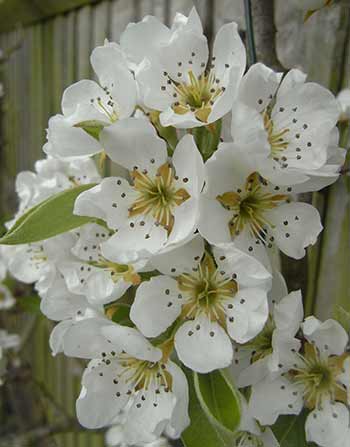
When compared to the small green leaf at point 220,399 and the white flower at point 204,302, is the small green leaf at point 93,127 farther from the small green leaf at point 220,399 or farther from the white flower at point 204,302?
the small green leaf at point 220,399

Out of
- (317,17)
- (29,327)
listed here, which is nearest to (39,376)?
(29,327)

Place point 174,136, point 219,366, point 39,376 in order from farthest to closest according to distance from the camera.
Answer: point 39,376 < point 174,136 < point 219,366

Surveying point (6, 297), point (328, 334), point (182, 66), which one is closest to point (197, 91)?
point (182, 66)

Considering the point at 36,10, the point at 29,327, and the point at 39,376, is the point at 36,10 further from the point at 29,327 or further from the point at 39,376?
the point at 39,376

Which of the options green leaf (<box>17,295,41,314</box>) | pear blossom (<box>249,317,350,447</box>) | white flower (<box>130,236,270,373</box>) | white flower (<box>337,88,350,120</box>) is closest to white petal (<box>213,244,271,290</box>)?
white flower (<box>130,236,270,373</box>)

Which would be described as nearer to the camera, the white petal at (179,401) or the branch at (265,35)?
A: the white petal at (179,401)

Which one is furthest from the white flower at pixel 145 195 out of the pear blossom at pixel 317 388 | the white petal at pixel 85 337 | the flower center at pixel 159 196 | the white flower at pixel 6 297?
the white flower at pixel 6 297
